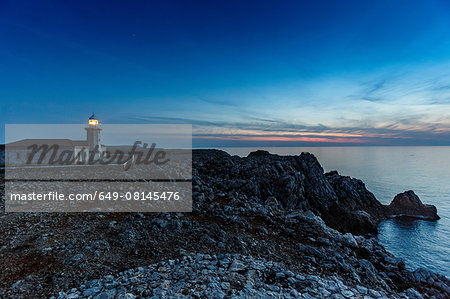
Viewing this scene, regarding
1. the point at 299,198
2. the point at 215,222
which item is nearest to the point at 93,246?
the point at 215,222

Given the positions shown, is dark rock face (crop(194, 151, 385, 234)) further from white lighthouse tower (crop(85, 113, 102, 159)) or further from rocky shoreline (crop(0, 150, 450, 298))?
white lighthouse tower (crop(85, 113, 102, 159))

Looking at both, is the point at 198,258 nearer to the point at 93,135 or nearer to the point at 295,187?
the point at 295,187

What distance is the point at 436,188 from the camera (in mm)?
54156

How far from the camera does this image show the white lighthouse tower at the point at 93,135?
34.1m

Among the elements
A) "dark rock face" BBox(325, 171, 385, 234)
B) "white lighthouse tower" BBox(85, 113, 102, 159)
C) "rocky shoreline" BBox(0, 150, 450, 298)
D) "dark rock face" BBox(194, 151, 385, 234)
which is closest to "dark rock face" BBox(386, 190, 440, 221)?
"dark rock face" BBox(325, 171, 385, 234)

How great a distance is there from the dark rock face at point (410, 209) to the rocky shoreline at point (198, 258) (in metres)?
31.2

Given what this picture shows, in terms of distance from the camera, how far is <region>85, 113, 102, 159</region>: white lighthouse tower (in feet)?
112

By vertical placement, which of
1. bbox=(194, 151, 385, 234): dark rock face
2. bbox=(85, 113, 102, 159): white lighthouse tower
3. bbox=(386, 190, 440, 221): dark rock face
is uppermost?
bbox=(85, 113, 102, 159): white lighthouse tower

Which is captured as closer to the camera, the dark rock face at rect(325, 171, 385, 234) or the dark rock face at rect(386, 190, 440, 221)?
the dark rock face at rect(325, 171, 385, 234)

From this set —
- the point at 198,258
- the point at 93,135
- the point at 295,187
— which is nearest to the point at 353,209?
the point at 295,187

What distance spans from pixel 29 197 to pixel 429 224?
1854 inches

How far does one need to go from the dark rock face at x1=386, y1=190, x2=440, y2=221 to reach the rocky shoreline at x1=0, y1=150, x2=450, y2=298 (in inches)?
1228

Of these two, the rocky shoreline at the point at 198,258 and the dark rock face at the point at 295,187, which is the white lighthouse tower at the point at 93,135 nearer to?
the dark rock face at the point at 295,187

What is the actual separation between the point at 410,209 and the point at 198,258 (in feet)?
137
